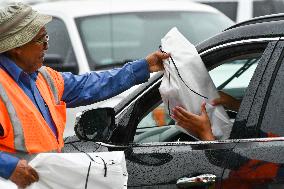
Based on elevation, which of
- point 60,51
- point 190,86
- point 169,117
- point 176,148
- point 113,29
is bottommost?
point 60,51

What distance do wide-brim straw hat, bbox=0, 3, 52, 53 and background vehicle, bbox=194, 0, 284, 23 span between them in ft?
28.2

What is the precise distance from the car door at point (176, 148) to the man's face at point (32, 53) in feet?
1.92

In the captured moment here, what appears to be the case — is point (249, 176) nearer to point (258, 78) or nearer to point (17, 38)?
point (258, 78)

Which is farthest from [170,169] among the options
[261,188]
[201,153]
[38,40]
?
[38,40]

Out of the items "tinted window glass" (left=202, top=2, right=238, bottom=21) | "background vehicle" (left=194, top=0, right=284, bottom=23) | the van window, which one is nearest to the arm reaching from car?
the van window

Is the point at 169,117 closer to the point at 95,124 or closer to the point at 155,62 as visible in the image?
the point at 155,62

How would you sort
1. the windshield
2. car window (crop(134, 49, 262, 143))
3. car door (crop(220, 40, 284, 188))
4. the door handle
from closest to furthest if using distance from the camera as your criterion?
car door (crop(220, 40, 284, 188)) < the door handle < car window (crop(134, 49, 262, 143)) < the windshield

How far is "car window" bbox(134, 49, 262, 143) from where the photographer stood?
5551 mm

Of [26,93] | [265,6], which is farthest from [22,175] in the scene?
[265,6]

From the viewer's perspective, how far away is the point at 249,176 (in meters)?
4.64

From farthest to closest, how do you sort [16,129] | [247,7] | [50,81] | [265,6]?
[265,6], [247,7], [50,81], [16,129]

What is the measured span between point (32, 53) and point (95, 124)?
0.44 m

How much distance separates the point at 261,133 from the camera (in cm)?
473

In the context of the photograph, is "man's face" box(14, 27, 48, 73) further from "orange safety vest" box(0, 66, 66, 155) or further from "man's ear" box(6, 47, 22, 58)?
"orange safety vest" box(0, 66, 66, 155)
